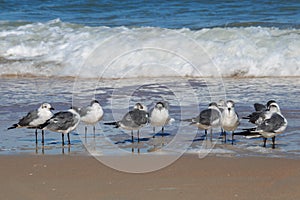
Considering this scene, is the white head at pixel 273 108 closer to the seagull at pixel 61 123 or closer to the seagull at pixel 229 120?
the seagull at pixel 229 120

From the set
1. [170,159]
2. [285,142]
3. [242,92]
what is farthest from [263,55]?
[170,159]

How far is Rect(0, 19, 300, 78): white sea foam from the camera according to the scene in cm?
1351

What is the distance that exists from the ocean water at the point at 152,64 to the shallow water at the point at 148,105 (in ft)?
0.05

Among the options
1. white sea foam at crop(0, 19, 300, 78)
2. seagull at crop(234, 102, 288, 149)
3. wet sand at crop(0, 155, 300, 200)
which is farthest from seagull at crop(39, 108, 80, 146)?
white sea foam at crop(0, 19, 300, 78)

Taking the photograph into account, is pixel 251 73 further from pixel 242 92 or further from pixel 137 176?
pixel 137 176

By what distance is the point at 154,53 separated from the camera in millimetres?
14734

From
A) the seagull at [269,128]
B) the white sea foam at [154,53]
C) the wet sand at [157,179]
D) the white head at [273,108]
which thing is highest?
the white sea foam at [154,53]

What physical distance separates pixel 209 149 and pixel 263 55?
6474mm

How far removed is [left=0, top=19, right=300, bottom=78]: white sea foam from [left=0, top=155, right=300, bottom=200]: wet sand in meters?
6.47

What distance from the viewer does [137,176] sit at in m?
6.39

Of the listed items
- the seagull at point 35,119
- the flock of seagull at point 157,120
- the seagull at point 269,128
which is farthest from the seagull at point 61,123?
the seagull at point 269,128

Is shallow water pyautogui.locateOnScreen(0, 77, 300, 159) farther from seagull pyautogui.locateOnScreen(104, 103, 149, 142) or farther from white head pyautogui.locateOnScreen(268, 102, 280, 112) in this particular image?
white head pyautogui.locateOnScreen(268, 102, 280, 112)

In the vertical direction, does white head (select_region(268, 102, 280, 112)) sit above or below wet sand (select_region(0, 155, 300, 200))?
above

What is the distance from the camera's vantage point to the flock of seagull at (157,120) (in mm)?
7785
